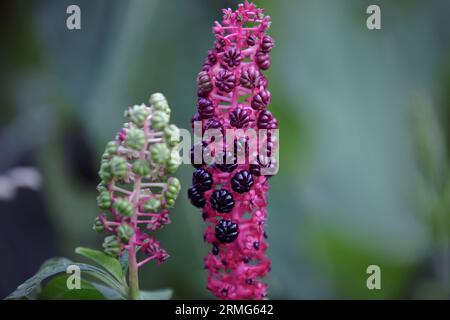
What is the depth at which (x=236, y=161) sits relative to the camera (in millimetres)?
2787

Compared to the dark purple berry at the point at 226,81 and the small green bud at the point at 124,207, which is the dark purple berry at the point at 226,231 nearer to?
the small green bud at the point at 124,207

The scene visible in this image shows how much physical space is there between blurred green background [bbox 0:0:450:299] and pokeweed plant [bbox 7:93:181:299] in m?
1.63

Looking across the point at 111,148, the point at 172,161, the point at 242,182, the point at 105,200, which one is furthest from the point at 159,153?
the point at 242,182

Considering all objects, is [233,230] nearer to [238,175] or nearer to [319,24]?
[238,175]

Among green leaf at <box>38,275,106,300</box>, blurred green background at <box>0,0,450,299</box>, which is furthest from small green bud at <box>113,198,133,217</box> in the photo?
blurred green background at <box>0,0,450,299</box>

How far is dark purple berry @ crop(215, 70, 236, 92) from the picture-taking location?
2.74 meters

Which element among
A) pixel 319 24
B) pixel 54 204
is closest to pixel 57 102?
pixel 54 204

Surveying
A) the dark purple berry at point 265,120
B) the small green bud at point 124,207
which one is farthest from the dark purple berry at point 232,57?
the small green bud at point 124,207

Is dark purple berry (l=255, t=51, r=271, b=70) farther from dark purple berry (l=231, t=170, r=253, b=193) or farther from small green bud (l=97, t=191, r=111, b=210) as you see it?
small green bud (l=97, t=191, r=111, b=210)

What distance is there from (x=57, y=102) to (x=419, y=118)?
2.77m

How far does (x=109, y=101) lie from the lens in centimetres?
510

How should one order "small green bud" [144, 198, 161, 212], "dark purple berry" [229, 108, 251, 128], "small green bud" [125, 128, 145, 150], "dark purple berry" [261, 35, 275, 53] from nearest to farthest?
"small green bud" [125, 128, 145, 150] → "small green bud" [144, 198, 161, 212] → "dark purple berry" [229, 108, 251, 128] → "dark purple berry" [261, 35, 275, 53]

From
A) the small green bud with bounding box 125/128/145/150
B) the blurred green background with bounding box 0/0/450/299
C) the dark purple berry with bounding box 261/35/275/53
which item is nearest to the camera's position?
the small green bud with bounding box 125/128/145/150
